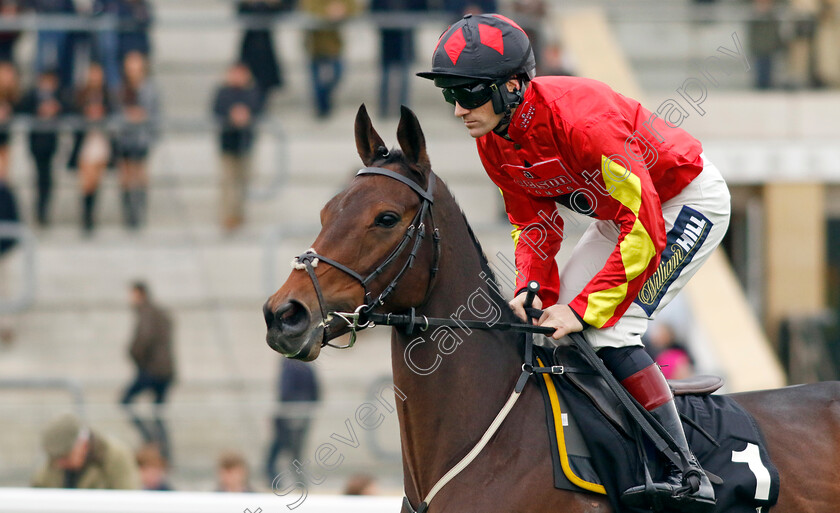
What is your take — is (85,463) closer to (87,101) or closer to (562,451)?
(562,451)

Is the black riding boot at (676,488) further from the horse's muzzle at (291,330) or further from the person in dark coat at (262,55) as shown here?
the person in dark coat at (262,55)

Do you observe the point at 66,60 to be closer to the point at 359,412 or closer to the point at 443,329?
the point at 359,412

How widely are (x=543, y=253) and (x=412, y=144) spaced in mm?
713

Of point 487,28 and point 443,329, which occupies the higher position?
point 487,28

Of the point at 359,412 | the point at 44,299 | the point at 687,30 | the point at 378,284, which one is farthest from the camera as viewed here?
the point at 687,30

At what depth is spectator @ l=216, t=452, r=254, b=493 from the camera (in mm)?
6219

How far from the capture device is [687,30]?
11070mm

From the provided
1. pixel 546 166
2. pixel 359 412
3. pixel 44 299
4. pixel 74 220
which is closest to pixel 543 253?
pixel 546 166

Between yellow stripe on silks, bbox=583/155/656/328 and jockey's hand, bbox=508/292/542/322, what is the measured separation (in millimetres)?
279

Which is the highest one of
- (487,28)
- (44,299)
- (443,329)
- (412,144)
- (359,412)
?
(487,28)

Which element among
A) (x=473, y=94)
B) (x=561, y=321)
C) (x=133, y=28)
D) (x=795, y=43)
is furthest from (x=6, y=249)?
(x=795, y=43)

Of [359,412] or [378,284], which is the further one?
[359,412]

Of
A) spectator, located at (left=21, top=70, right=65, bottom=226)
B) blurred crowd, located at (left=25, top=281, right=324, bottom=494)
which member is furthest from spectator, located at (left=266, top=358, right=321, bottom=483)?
spectator, located at (left=21, top=70, right=65, bottom=226)

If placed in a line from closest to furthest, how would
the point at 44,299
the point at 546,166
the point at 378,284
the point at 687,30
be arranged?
the point at 378,284, the point at 546,166, the point at 44,299, the point at 687,30
